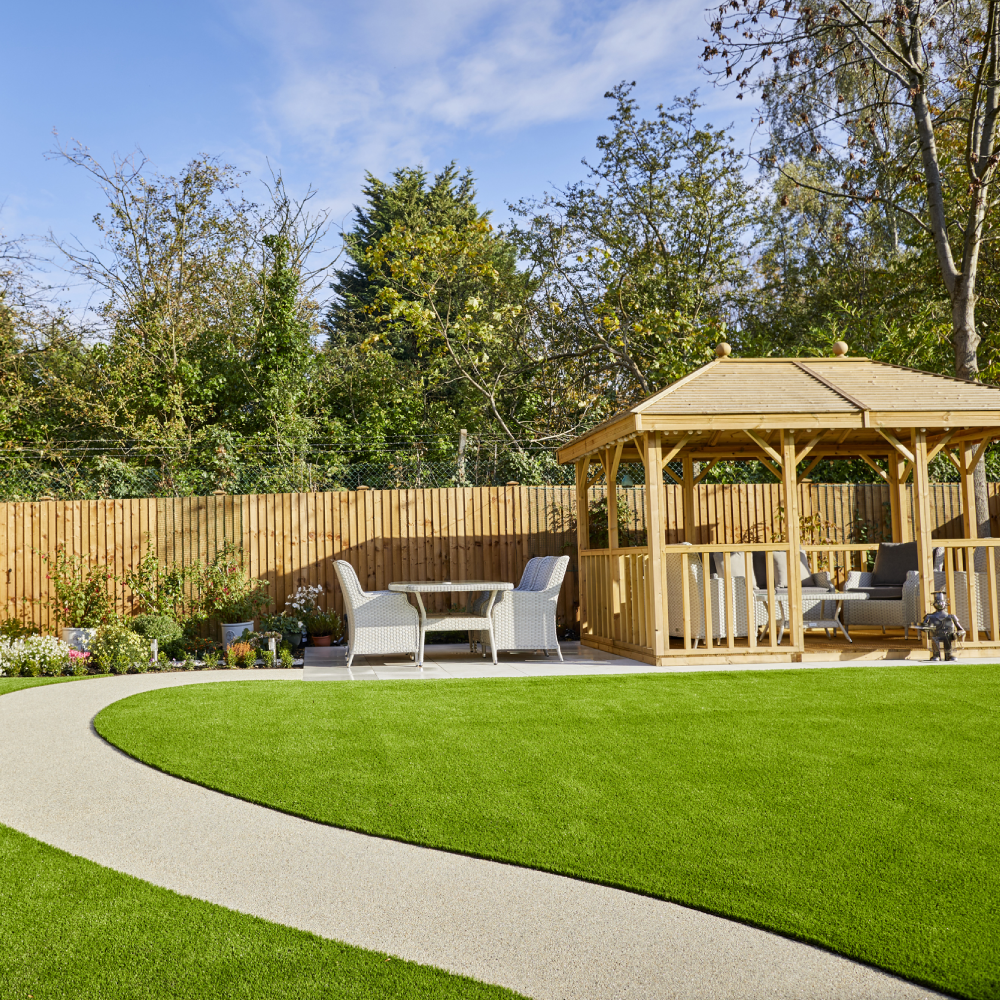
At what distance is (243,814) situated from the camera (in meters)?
3.87

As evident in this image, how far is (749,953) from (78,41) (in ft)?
41.9

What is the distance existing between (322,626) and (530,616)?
2.94 meters

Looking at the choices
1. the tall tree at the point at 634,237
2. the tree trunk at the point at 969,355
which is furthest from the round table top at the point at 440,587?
the tall tree at the point at 634,237

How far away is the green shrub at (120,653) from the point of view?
8.84 metres

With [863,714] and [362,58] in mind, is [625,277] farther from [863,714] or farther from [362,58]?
[863,714]

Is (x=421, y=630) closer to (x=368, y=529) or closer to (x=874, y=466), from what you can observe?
(x=368, y=529)

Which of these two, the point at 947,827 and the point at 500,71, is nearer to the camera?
the point at 947,827

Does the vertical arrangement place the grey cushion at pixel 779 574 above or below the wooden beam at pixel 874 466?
below

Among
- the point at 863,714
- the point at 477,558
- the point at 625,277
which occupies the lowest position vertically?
the point at 863,714

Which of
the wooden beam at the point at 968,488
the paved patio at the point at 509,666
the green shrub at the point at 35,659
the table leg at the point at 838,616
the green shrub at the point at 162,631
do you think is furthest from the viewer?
the wooden beam at the point at 968,488

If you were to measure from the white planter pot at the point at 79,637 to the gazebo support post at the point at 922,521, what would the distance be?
8343 millimetres

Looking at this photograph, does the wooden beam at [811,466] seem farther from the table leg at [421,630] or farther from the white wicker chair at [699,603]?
the table leg at [421,630]

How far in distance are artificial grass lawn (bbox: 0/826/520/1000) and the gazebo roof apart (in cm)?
612

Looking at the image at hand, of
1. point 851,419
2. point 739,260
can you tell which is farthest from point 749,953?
point 739,260
